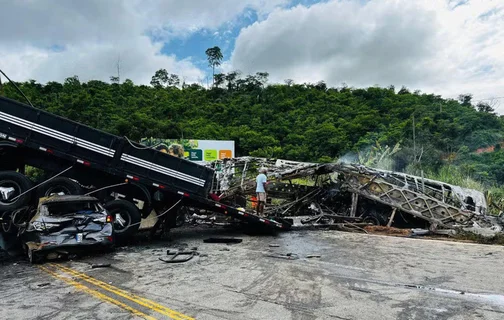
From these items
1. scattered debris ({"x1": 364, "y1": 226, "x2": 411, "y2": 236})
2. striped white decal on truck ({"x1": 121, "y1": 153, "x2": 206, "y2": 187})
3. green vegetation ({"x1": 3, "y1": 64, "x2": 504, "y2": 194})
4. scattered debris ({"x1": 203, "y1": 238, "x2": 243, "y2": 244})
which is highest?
green vegetation ({"x1": 3, "y1": 64, "x2": 504, "y2": 194})

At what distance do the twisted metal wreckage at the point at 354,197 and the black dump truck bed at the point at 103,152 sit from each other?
11.5ft

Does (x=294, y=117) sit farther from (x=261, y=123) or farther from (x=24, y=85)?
(x=24, y=85)

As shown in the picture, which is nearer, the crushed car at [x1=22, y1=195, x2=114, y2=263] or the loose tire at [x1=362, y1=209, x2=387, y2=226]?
the crushed car at [x1=22, y1=195, x2=114, y2=263]

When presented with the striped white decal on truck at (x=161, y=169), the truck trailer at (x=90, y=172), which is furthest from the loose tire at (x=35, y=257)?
the striped white decal on truck at (x=161, y=169)

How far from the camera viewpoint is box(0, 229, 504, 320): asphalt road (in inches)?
184

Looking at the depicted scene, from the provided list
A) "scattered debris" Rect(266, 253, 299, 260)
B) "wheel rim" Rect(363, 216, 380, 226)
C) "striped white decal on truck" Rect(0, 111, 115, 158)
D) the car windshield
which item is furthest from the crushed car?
"wheel rim" Rect(363, 216, 380, 226)

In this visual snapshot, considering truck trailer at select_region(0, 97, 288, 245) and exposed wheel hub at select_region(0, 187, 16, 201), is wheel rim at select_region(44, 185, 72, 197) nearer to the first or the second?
truck trailer at select_region(0, 97, 288, 245)

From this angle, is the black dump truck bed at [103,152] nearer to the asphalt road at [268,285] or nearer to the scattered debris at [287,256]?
the asphalt road at [268,285]

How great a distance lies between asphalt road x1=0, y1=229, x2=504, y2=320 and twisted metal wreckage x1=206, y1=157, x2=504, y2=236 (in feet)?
9.68

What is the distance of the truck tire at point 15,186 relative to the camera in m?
8.64

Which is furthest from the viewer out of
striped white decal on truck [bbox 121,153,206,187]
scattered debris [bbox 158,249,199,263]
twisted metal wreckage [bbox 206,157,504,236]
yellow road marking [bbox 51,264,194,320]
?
twisted metal wreckage [bbox 206,157,504,236]

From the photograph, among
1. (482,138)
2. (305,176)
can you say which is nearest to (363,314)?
(305,176)

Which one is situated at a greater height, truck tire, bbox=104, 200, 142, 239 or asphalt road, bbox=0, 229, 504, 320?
truck tire, bbox=104, 200, 142, 239

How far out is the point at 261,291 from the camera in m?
5.54
